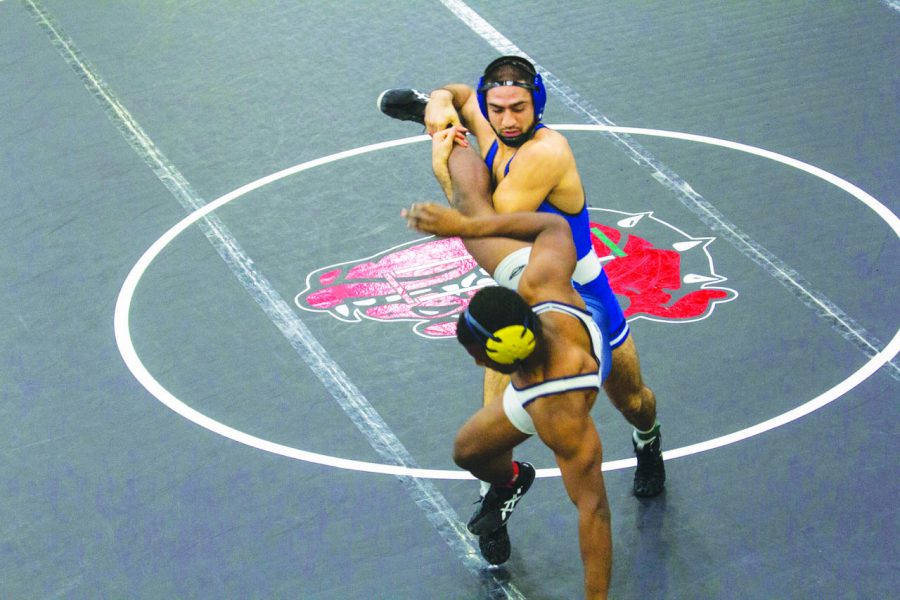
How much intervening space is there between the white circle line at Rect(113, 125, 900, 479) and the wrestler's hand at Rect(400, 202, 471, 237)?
130 centimetres

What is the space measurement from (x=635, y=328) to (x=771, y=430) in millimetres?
837

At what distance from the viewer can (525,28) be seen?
8.34 m

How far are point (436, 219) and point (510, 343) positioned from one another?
1.67ft

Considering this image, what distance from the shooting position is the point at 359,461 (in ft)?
17.9

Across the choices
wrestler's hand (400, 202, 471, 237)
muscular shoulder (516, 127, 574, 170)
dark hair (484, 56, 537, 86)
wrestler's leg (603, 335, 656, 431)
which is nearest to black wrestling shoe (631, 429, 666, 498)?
wrestler's leg (603, 335, 656, 431)

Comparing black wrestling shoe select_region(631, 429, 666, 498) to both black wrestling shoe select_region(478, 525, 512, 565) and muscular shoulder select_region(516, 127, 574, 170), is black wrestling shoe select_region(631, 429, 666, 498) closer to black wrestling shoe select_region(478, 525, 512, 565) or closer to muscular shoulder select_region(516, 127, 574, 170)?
black wrestling shoe select_region(478, 525, 512, 565)

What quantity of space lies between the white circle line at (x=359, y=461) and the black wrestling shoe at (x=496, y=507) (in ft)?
1.25

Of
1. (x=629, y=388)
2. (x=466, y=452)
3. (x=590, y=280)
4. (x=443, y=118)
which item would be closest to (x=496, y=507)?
(x=466, y=452)

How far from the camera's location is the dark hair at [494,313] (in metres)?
4.12

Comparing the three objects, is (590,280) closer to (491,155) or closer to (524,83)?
(491,155)

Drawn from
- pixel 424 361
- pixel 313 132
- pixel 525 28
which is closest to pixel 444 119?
pixel 424 361

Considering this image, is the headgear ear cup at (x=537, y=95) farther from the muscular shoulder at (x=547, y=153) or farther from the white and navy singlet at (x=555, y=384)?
the white and navy singlet at (x=555, y=384)

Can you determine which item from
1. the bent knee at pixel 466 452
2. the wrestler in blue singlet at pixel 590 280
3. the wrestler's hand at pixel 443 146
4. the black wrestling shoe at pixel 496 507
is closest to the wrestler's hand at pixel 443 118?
the wrestler's hand at pixel 443 146

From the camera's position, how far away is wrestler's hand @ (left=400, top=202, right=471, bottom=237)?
14.3 feet
